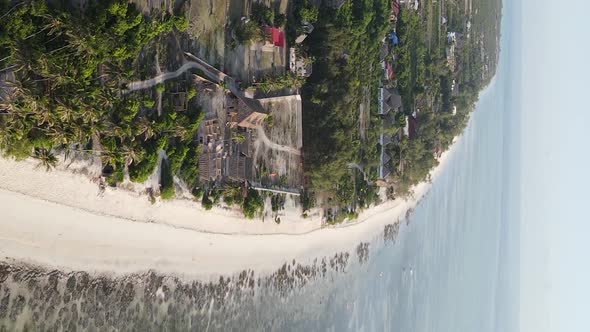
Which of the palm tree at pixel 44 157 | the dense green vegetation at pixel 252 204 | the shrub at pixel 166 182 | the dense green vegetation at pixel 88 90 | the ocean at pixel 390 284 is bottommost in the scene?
the ocean at pixel 390 284

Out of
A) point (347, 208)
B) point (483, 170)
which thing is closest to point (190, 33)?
point (347, 208)

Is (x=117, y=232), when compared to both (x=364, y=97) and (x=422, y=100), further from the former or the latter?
(x=422, y=100)

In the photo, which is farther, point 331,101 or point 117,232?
point 331,101

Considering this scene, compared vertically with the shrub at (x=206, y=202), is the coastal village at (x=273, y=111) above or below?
above

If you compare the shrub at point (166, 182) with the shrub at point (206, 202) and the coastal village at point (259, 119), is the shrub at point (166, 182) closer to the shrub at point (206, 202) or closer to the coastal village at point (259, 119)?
the coastal village at point (259, 119)

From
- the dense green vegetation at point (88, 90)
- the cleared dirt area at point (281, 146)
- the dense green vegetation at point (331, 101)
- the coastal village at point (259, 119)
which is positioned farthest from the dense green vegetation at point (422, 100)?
the dense green vegetation at point (88, 90)

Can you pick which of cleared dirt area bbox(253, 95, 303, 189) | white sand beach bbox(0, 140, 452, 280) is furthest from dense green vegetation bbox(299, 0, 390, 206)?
white sand beach bbox(0, 140, 452, 280)

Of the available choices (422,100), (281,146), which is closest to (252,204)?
(281,146)
